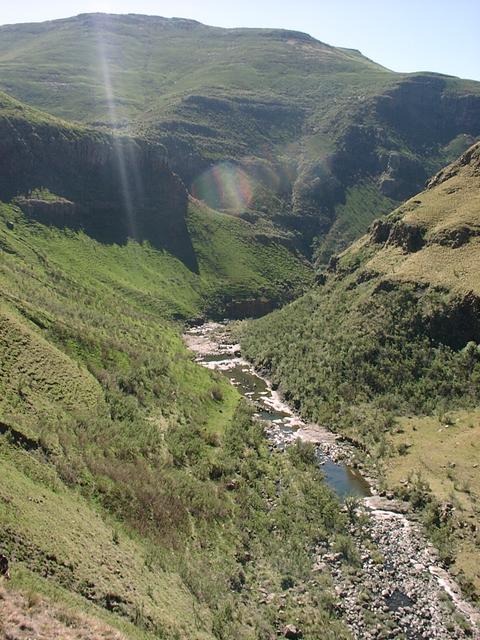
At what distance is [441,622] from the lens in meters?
32.4

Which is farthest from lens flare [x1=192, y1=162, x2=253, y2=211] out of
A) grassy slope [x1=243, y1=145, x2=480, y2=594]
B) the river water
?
grassy slope [x1=243, y1=145, x2=480, y2=594]

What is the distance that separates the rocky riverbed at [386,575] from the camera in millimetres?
31953

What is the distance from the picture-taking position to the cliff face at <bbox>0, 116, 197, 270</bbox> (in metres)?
118

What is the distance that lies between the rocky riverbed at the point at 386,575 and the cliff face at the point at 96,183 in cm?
8872

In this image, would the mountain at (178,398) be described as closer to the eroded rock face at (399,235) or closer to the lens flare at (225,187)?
the eroded rock face at (399,235)

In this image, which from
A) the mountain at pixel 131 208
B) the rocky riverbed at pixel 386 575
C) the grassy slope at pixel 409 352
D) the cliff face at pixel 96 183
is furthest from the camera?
the mountain at pixel 131 208

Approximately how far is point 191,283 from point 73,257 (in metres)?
30.1

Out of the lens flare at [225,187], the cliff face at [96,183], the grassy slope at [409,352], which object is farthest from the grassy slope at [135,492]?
the lens flare at [225,187]

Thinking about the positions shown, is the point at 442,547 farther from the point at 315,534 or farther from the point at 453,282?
the point at 453,282

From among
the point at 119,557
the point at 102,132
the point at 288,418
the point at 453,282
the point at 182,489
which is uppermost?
the point at 102,132

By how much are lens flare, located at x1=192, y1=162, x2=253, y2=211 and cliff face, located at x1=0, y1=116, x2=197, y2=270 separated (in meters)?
31.5

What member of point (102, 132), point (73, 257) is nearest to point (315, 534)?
point (73, 257)

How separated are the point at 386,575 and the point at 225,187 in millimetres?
163761

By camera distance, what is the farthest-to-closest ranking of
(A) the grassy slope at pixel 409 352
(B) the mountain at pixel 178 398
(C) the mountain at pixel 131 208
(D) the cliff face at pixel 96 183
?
(C) the mountain at pixel 131 208
(D) the cliff face at pixel 96 183
(A) the grassy slope at pixel 409 352
(B) the mountain at pixel 178 398
